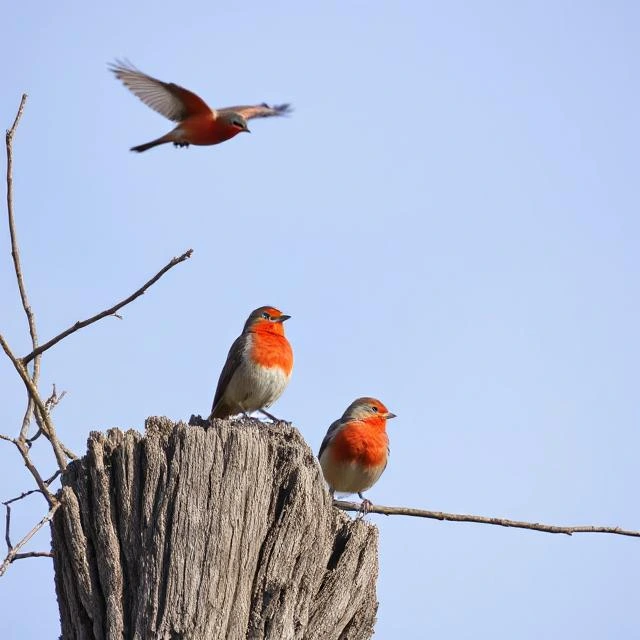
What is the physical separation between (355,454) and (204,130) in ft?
10.7

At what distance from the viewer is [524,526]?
5.73 m

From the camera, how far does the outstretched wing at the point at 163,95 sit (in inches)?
368

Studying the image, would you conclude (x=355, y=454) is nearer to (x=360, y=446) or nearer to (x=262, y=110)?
(x=360, y=446)

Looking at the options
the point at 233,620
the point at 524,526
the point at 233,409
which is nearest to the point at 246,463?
the point at 233,620

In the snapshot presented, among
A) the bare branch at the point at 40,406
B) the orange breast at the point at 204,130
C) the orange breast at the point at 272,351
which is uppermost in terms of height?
the orange breast at the point at 204,130

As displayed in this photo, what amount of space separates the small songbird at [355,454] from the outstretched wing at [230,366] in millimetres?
1381

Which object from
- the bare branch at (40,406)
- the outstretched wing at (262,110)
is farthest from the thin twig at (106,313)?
the outstretched wing at (262,110)

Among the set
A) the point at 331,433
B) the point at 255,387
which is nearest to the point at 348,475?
the point at 331,433

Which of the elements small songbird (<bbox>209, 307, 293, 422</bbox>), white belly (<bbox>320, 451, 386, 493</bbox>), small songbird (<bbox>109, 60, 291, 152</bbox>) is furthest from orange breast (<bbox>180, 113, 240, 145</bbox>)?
white belly (<bbox>320, 451, 386, 493</bbox>)

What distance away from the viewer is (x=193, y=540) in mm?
4816

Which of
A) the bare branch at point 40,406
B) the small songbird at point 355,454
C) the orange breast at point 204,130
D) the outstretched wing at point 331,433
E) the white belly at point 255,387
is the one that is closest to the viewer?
the bare branch at point 40,406

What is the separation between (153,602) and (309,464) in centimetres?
103

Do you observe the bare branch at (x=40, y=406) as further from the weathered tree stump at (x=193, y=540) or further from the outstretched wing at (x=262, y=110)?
the outstretched wing at (x=262, y=110)

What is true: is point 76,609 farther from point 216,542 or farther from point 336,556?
point 336,556
